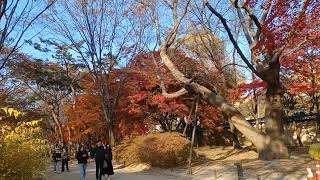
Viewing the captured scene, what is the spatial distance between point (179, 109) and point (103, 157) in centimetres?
1463

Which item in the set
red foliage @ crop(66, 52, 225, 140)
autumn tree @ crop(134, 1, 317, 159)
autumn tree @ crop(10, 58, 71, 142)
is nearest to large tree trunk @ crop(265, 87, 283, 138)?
autumn tree @ crop(134, 1, 317, 159)

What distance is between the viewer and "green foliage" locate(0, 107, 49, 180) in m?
10.9

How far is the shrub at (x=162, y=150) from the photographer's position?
63.6 feet

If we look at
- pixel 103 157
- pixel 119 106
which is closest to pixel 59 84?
pixel 119 106

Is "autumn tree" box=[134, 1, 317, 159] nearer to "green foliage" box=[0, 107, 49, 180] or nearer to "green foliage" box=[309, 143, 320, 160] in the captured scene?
"green foliage" box=[309, 143, 320, 160]

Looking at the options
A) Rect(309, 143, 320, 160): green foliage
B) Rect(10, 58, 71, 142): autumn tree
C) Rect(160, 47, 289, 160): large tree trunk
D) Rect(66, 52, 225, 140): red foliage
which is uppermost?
Rect(10, 58, 71, 142): autumn tree

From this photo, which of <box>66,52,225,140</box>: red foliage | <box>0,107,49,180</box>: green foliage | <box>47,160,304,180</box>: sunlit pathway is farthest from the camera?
<box>66,52,225,140</box>: red foliage

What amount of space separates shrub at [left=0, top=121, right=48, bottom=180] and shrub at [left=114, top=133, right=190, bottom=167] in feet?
24.8

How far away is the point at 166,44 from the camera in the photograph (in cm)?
1859

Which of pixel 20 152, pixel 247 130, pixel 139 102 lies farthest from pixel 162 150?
pixel 139 102

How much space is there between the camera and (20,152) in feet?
37.6

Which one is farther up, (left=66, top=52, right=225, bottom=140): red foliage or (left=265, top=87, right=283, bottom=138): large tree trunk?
(left=66, top=52, right=225, bottom=140): red foliage

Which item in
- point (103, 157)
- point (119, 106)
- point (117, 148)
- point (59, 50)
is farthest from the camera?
point (59, 50)

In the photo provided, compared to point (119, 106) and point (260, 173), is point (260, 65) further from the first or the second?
point (119, 106)
